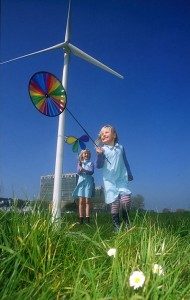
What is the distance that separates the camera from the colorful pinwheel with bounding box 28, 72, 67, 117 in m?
5.76

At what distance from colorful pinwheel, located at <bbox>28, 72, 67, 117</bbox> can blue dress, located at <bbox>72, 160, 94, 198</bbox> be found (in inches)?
154

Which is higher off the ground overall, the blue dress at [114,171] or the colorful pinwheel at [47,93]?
the colorful pinwheel at [47,93]

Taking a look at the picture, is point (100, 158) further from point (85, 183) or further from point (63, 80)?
point (85, 183)

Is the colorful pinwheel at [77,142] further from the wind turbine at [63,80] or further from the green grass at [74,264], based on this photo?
the green grass at [74,264]

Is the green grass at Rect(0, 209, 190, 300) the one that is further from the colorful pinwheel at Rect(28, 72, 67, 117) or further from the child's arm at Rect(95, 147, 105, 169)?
the child's arm at Rect(95, 147, 105, 169)

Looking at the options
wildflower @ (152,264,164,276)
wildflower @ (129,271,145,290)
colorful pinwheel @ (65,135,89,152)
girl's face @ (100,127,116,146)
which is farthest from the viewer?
colorful pinwheel @ (65,135,89,152)

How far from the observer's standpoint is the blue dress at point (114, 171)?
6.47 m

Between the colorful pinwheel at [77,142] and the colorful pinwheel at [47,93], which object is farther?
the colorful pinwheel at [77,142]

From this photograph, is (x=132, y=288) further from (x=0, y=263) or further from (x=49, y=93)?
(x=49, y=93)

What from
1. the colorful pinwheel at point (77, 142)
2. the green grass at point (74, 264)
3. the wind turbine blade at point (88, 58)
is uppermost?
the wind turbine blade at point (88, 58)

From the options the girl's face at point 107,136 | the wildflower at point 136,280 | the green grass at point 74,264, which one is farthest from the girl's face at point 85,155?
the wildflower at point 136,280

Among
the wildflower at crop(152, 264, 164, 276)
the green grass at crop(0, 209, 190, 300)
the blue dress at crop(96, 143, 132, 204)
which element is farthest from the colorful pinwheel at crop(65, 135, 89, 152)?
Result: the wildflower at crop(152, 264, 164, 276)

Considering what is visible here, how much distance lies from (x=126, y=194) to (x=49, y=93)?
2.25 meters

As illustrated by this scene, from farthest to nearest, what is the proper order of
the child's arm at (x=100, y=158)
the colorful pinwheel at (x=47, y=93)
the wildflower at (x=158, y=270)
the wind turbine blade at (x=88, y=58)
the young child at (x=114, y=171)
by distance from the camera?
the wind turbine blade at (x=88, y=58), the child's arm at (x=100, y=158), the young child at (x=114, y=171), the colorful pinwheel at (x=47, y=93), the wildflower at (x=158, y=270)
